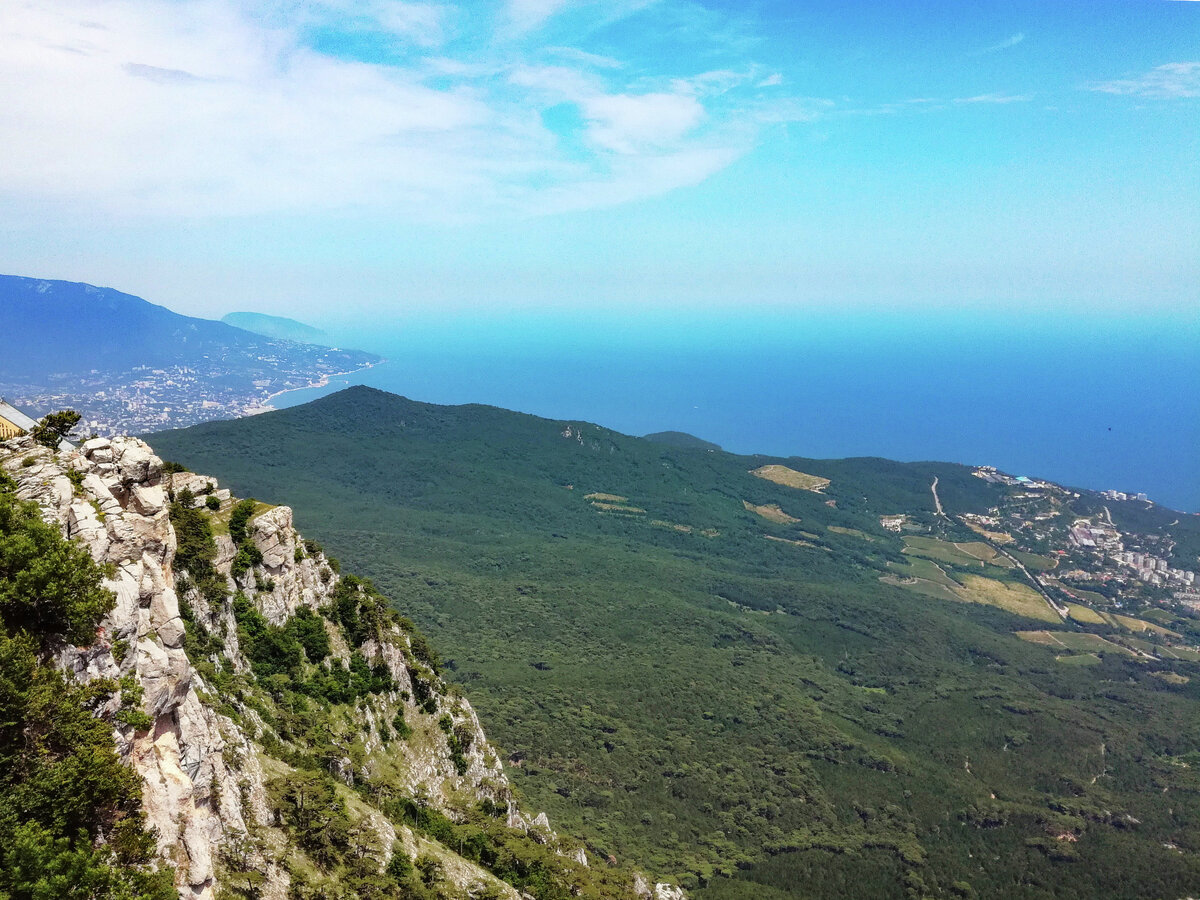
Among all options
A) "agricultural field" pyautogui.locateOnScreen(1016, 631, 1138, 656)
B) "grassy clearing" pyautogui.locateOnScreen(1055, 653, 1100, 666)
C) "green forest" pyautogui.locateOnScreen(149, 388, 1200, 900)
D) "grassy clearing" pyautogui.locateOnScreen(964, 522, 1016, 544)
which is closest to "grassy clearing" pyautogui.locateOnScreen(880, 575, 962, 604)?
"green forest" pyautogui.locateOnScreen(149, 388, 1200, 900)

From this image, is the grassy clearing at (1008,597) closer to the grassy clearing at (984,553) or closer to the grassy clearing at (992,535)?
the grassy clearing at (984,553)

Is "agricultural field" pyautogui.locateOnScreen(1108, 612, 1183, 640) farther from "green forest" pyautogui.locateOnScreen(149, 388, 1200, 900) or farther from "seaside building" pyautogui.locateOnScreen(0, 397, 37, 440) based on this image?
"seaside building" pyautogui.locateOnScreen(0, 397, 37, 440)

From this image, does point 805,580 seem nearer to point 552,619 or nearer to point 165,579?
point 552,619

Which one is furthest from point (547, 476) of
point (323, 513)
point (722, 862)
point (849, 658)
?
point (722, 862)

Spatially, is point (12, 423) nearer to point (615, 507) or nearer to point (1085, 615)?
point (615, 507)

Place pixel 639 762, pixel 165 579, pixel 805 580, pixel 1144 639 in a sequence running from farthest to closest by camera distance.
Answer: pixel 805 580, pixel 1144 639, pixel 639 762, pixel 165 579

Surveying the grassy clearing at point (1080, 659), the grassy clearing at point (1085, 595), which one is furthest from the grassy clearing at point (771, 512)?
the grassy clearing at point (1080, 659)
